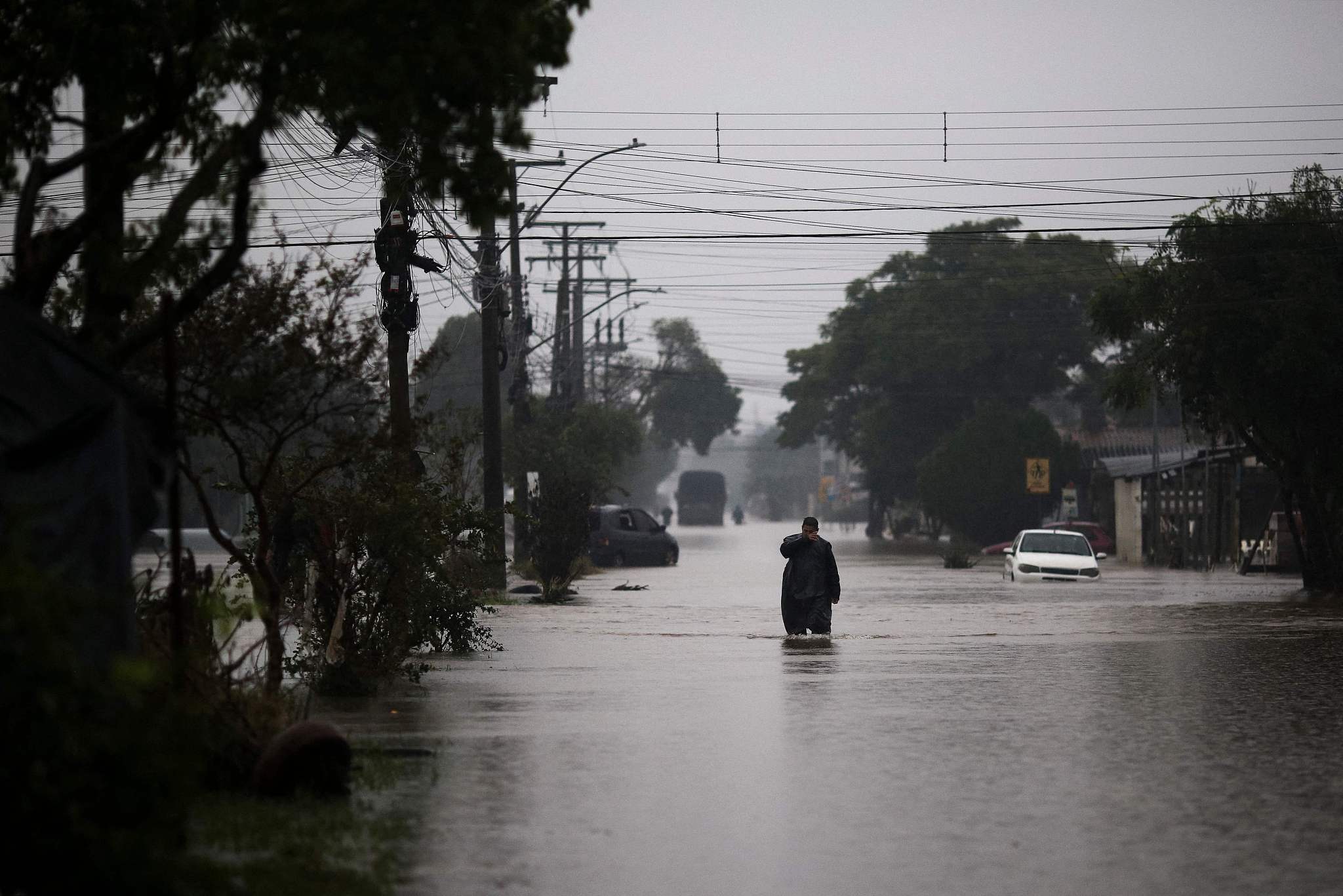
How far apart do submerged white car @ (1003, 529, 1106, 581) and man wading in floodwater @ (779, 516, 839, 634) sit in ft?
59.7

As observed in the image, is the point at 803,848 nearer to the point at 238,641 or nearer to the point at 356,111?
the point at 356,111

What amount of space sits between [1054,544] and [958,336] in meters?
34.2

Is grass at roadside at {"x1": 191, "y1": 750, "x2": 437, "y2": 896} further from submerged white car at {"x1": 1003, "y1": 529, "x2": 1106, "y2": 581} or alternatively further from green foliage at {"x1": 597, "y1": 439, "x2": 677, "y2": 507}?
green foliage at {"x1": 597, "y1": 439, "x2": 677, "y2": 507}

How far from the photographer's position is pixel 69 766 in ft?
19.1

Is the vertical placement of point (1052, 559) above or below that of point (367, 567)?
below

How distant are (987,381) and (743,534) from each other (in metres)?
26.7

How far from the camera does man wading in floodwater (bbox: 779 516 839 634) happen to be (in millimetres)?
22344

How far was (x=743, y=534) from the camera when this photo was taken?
99.4m

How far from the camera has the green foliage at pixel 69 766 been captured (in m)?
5.67

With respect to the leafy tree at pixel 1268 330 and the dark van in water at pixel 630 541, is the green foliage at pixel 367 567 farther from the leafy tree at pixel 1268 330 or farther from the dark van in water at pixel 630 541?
A: the dark van in water at pixel 630 541

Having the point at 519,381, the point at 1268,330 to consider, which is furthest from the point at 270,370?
the point at 519,381

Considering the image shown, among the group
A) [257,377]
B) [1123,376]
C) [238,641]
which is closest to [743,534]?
[1123,376]

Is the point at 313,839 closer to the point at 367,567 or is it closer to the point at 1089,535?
the point at 367,567

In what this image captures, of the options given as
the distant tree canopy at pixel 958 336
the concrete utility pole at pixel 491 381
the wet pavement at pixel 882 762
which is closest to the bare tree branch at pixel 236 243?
the wet pavement at pixel 882 762
